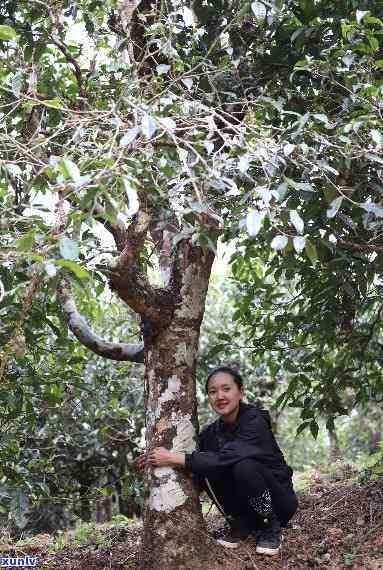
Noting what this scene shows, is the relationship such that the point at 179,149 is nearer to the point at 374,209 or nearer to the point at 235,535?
the point at 374,209

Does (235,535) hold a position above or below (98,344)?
Result: below

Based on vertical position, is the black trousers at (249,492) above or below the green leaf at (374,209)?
below

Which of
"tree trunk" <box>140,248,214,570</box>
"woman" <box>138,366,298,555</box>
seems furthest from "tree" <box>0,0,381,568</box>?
"woman" <box>138,366,298,555</box>

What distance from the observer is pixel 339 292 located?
428 cm

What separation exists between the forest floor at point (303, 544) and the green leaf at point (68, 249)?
195 cm

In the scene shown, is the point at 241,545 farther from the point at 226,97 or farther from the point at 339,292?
the point at 226,97

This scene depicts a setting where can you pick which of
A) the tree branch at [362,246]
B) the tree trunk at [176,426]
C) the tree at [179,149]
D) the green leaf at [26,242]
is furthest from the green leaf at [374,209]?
the green leaf at [26,242]

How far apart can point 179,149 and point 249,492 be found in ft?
5.88

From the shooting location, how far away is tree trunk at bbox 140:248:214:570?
11.2 feet

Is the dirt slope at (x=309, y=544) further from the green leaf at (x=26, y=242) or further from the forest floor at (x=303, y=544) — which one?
the green leaf at (x=26, y=242)

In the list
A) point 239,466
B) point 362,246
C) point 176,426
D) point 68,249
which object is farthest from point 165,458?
point 68,249

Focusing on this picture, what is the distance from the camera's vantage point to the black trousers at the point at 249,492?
3.56 metres

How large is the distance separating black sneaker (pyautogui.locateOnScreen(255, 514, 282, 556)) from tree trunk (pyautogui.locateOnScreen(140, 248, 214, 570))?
0.32 meters

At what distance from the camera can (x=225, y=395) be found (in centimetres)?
388
